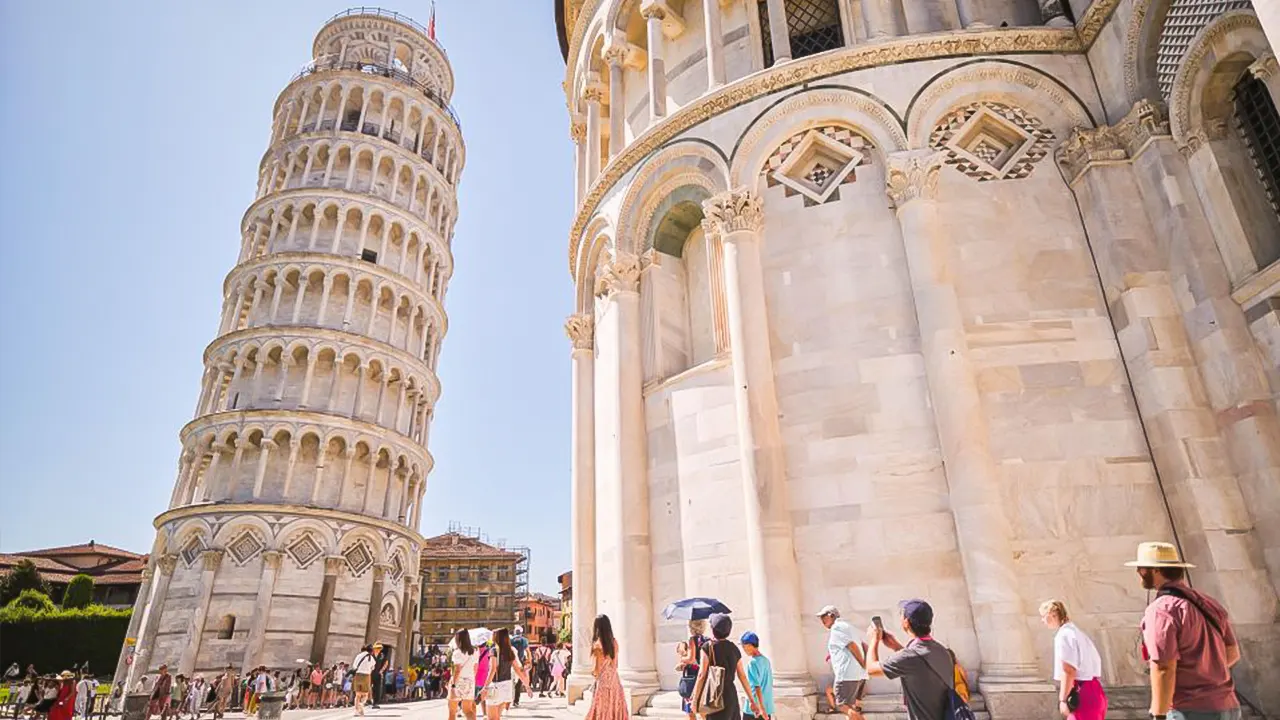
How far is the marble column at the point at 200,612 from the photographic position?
28.8 metres

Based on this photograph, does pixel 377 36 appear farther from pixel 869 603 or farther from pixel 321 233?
pixel 869 603

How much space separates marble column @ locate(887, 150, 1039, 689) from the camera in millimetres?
8461

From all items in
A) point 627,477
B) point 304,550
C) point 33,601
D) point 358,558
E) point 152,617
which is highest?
point 304,550

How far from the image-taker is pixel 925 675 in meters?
4.57

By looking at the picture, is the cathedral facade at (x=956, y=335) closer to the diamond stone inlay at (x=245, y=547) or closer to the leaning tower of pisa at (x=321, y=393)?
the leaning tower of pisa at (x=321, y=393)

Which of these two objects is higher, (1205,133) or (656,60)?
(656,60)

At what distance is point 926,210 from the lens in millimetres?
10594

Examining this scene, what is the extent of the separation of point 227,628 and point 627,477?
85.1ft

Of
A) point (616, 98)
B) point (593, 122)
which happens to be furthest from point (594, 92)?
point (616, 98)

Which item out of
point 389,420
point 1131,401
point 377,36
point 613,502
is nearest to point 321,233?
point 389,420

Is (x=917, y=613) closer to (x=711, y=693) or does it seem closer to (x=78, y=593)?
(x=711, y=693)

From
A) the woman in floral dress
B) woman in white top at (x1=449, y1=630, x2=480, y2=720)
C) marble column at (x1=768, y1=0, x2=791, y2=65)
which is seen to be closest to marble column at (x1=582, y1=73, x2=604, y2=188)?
marble column at (x1=768, y1=0, x2=791, y2=65)

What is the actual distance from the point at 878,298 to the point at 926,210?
144 centimetres

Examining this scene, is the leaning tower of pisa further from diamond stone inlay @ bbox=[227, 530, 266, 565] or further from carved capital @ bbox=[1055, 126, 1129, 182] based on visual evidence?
carved capital @ bbox=[1055, 126, 1129, 182]
